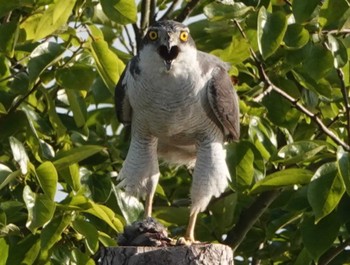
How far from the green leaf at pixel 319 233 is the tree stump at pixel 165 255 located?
1378mm

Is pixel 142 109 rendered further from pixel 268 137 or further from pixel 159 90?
pixel 268 137

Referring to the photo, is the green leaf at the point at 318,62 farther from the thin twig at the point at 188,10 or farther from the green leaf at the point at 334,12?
the thin twig at the point at 188,10

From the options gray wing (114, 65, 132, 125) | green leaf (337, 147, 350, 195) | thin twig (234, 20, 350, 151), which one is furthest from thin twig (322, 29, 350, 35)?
gray wing (114, 65, 132, 125)

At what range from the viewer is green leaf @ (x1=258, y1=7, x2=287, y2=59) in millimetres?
6026

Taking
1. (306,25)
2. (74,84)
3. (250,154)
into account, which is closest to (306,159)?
(250,154)

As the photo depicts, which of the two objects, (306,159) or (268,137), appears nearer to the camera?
(306,159)

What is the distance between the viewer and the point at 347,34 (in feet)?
21.6

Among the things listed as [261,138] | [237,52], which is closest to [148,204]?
[261,138]

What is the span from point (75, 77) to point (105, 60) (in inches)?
17.4

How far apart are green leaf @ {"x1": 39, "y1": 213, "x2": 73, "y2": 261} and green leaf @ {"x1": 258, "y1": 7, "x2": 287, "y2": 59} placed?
1.28 m

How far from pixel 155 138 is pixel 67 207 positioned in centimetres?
82

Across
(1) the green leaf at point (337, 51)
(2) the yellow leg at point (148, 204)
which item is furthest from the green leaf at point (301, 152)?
(2) the yellow leg at point (148, 204)

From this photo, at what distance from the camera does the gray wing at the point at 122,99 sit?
6598 mm

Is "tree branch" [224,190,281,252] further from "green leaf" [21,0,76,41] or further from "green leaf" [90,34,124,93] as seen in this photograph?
"green leaf" [21,0,76,41]
